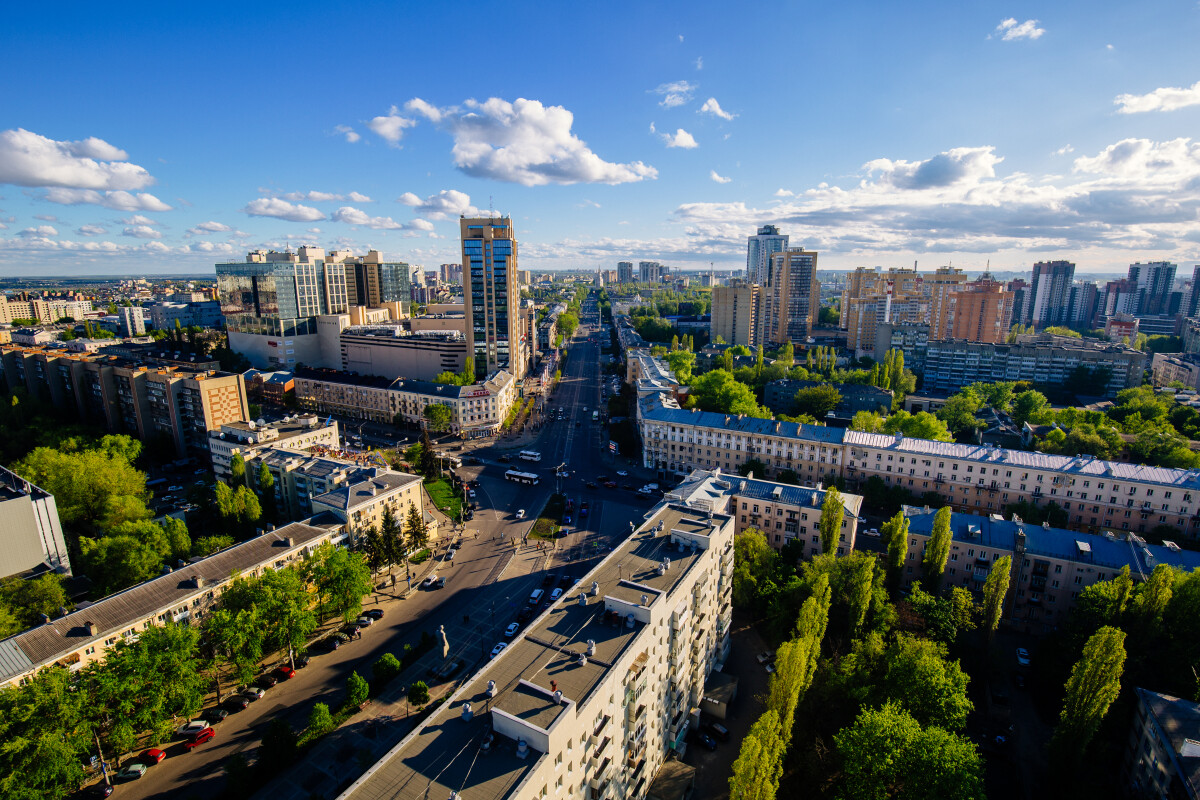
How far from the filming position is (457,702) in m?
20.1

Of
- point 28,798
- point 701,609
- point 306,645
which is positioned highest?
point 701,609

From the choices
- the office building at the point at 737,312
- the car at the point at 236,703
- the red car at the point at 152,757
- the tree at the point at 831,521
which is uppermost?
the office building at the point at 737,312

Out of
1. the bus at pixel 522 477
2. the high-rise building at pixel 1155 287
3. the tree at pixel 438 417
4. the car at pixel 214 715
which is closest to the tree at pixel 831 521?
the bus at pixel 522 477

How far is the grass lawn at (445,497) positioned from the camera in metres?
52.7

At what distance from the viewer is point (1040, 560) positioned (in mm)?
36281

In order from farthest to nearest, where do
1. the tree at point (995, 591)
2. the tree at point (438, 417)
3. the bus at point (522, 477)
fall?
the tree at point (438, 417) < the bus at point (522, 477) < the tree at point (995, 591)

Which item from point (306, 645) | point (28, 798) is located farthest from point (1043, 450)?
point (28, 798)

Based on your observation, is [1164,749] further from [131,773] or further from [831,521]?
[131,773]

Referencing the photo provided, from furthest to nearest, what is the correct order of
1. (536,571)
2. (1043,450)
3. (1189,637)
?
(1043,450) → (536,571) → (1189,637)

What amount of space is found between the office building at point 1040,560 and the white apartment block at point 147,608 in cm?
4274

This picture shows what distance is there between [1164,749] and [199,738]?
143ft

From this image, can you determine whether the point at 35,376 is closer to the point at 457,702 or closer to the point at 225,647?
the point at 225,647

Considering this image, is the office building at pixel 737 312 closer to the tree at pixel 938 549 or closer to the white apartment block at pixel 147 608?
the tree at pixel 938 549

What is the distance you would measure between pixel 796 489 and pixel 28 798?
44.2m
